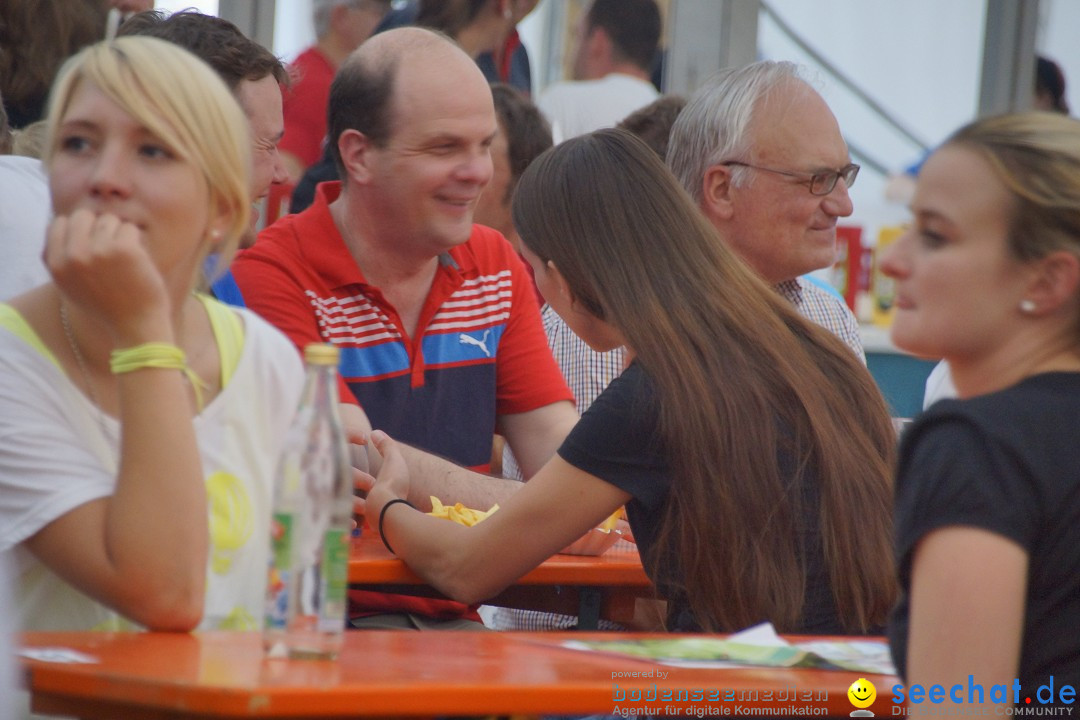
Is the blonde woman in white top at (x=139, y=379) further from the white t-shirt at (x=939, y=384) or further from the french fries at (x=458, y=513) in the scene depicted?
the white t-shirt at (x=939, y=384)

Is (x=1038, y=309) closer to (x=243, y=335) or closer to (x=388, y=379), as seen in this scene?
(x=243, y=335)

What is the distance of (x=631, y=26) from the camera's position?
629cm

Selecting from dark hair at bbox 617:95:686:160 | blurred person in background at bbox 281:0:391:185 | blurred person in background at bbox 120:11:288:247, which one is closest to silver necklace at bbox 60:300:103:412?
blurred person in background at bbox 120:11:288:247

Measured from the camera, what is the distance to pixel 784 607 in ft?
7.47

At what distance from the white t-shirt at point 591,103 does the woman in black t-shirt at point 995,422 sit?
14.4 feet

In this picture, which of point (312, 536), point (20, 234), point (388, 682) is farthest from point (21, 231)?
point (388, 682)

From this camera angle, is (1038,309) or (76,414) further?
(76,414)

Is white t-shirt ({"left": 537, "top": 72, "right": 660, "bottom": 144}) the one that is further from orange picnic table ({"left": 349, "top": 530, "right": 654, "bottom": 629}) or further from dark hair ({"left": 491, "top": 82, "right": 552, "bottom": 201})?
orange picnic table ({"left": 349, "top": 530, "right": 654, "bottom": 629})

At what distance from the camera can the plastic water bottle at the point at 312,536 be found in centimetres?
163

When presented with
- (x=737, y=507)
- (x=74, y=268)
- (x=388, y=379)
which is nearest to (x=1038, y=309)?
(x=737, y=507)

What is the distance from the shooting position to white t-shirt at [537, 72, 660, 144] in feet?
19.6

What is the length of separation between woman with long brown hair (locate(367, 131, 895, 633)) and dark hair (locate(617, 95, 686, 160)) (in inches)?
73.0

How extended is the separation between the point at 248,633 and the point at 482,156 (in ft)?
6.56

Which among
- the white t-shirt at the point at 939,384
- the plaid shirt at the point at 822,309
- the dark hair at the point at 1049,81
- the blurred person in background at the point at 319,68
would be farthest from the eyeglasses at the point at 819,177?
the dark hair at the point at 1049,81
